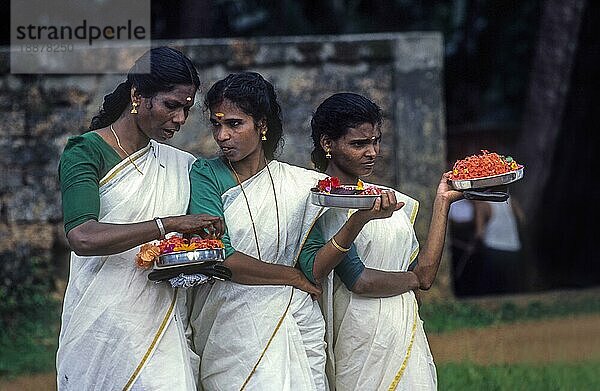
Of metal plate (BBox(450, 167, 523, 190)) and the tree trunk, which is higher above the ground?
the tree trunk

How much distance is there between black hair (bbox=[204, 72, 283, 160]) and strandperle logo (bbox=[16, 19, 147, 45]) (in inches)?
179

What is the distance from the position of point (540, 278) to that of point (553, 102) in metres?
1.72

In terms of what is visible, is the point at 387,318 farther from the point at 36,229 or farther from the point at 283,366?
the point at 36,229

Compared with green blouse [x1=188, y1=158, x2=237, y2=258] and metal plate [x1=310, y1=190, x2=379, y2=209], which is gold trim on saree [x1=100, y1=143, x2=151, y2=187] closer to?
green blouse [x1=188, y1=158, x2=237, y2=258]

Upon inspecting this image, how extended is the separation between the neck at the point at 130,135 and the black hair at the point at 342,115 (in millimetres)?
688

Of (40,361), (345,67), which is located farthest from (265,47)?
(40,361)

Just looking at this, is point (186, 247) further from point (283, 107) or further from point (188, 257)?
point (283, 107)

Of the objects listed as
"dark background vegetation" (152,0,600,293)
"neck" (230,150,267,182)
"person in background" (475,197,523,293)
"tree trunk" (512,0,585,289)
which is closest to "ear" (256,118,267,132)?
"neck" (230,150,267,182)

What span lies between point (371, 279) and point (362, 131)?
553 millimetres

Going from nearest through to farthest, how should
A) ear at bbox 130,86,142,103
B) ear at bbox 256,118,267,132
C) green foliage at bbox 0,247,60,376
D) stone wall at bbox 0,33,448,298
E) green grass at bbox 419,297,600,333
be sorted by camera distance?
ear at bbox 130,86,142,103
ear at bbox 256,118,267,132
green foliage at bbox 0,247,60,376
stone wall at bbox 0,33,448,298
green grass at bbox 419,297,600,333

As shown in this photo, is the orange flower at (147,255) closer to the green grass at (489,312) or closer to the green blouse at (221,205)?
the green blouse at (221,205)

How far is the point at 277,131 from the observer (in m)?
4.77

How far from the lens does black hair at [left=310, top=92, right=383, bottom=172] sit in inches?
187

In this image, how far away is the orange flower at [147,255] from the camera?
4332 millimetres
